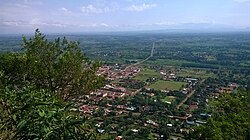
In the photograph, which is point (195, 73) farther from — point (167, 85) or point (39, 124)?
point (39, 124)

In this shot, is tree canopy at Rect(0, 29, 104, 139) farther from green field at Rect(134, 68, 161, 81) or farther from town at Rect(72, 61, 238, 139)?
green field at Rect(134, 68, 161, 81)

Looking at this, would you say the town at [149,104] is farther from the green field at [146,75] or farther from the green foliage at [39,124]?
the green foliage at [39,124]

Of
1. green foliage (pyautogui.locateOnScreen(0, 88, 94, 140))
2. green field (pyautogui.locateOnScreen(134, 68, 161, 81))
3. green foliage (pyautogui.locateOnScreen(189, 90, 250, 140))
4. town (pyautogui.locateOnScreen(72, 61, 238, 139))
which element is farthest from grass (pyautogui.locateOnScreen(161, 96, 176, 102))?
green foliage (pyautogui.locateOnScreen(0, 88, 94, 140))

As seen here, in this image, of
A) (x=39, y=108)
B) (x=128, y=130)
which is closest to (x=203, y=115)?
(x=128, y=130)

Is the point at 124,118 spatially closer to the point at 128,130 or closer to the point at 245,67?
the point at 128,130

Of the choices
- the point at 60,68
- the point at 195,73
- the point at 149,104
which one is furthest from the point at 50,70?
the point at 195,73

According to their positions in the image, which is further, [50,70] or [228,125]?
[50,70]

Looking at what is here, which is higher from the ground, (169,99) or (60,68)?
(60,68)
